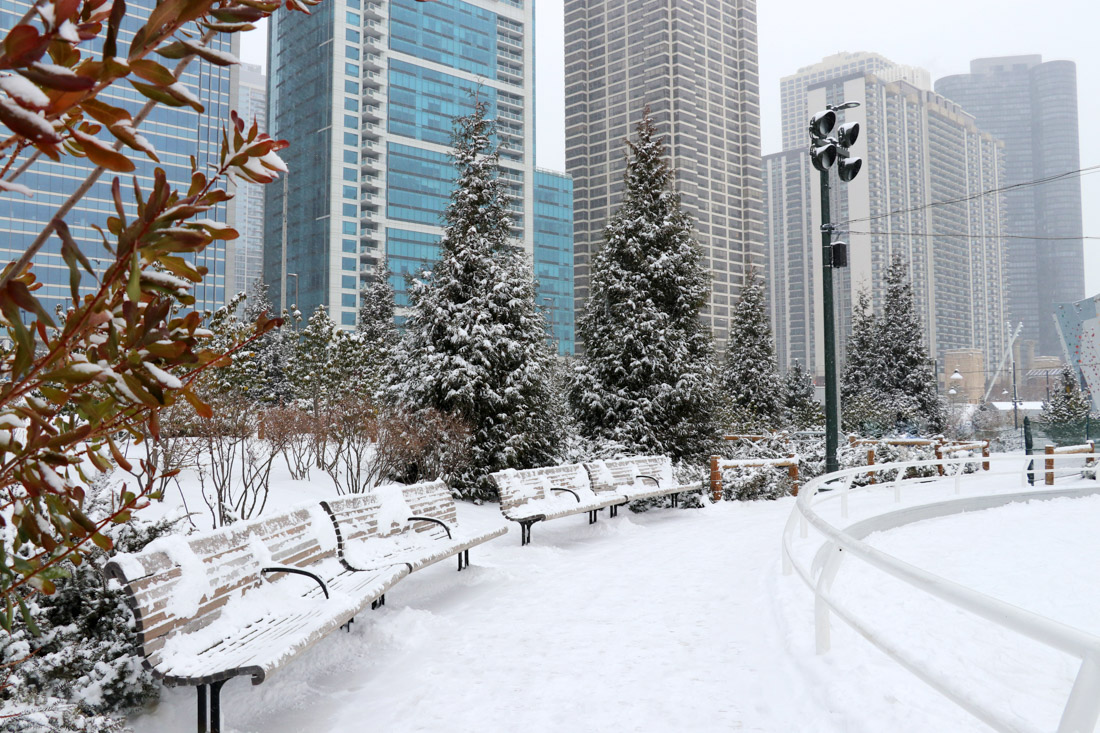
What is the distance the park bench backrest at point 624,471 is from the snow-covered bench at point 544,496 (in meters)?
0.27

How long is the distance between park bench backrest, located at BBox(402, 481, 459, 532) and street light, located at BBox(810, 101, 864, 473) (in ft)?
25.4

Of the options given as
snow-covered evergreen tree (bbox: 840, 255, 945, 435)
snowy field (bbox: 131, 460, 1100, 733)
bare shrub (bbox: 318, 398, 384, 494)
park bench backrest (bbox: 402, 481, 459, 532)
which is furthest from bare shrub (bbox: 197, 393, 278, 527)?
snow-covered evergreen tree (bbox: 840, 255, 945, 435)

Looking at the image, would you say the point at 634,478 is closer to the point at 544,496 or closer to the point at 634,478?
the point at 634,478

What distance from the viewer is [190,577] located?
4.20 meters

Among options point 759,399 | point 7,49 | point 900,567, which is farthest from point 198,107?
point 759,399

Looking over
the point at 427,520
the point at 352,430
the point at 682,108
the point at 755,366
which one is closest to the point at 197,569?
the point at 427,520

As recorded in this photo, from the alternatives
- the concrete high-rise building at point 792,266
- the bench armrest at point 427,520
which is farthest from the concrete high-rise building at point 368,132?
the concrete high-rise building at point 792,266

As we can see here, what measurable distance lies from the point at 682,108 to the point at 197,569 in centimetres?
15930

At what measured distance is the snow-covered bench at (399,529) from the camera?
6531 millimetres

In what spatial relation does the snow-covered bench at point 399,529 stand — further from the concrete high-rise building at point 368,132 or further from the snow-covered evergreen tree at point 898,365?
the concrete high-rise building at point 368,132

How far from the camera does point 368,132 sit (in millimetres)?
91188

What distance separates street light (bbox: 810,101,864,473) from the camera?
44.0ft

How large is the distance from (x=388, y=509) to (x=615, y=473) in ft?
20.6

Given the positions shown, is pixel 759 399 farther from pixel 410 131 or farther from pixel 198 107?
pixel 410 131
